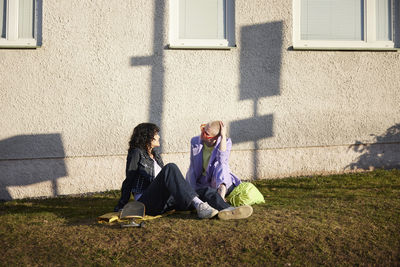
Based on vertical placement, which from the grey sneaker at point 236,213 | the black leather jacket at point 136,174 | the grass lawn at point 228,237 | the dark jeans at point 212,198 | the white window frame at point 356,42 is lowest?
the grass lawn at point 228,237

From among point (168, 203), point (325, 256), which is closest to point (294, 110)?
point (168, 203)

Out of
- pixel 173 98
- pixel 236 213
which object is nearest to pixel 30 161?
pixel 173 98

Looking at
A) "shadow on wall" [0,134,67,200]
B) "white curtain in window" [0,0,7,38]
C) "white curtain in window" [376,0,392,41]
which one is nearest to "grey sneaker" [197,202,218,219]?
"shadow on wall" [0,134,67,200]

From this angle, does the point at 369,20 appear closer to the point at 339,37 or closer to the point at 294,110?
the point at 339,37

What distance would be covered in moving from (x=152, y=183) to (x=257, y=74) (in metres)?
2.93

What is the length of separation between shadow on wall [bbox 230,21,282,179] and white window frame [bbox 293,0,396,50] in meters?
0.31

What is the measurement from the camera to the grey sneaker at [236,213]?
4059 mm

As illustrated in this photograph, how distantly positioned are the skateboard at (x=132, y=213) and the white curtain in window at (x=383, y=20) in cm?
501

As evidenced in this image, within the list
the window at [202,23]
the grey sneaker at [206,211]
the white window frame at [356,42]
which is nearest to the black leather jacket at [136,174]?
the grey sneaker at [206,211]

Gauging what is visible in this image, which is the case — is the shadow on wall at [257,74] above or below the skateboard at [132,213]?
above

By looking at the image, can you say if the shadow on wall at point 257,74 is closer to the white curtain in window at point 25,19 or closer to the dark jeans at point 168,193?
the dark jeans at point 168,193

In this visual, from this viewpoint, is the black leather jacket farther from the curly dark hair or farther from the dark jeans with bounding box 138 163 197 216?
the dark jeans with bounding box 138 163 197 216

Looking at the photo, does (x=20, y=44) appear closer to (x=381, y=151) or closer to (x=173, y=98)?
(x=173, y=98)

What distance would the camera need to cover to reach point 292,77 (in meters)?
6.53
